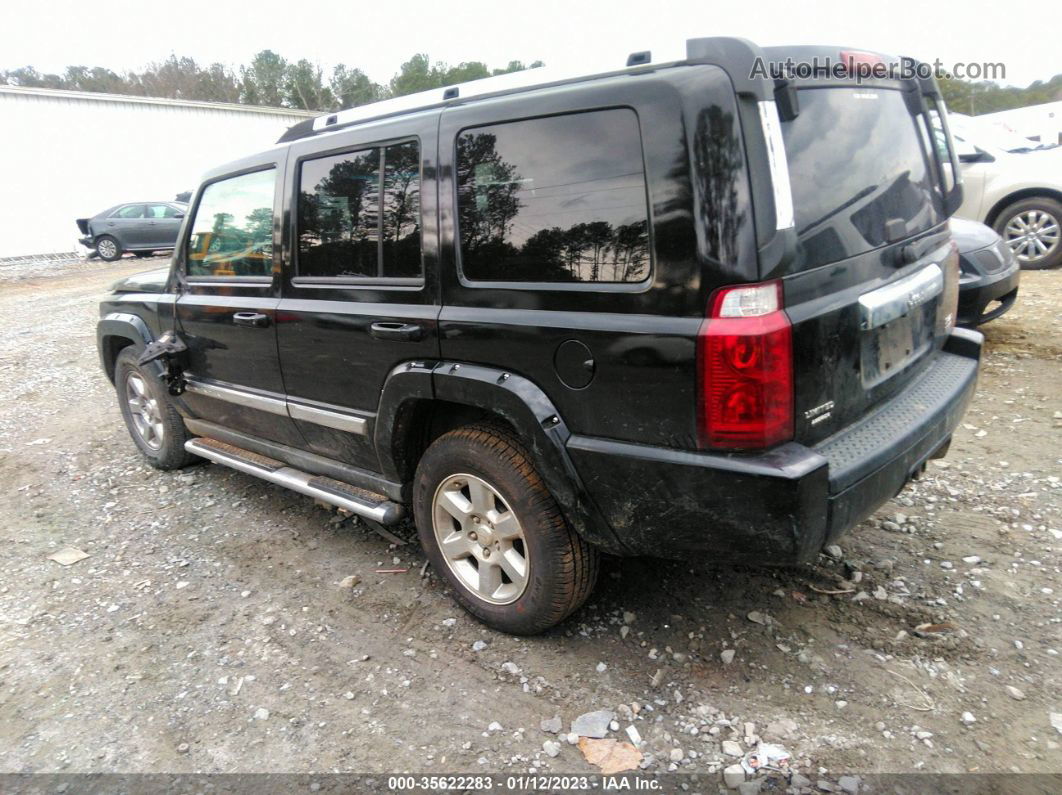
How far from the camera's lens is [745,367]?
2016 mm

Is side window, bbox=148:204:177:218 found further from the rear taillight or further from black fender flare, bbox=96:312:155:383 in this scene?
the rear taillight

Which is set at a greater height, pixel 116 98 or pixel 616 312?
pixel 116 98

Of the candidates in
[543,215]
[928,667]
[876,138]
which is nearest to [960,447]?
[928,667]

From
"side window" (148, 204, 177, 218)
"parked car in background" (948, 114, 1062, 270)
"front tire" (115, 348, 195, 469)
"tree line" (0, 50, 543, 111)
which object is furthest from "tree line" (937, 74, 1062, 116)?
"front tire" (115, 348, 195, 469)

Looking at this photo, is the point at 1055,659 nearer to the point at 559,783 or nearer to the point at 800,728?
the point at 800,728

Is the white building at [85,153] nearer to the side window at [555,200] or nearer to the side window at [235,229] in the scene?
the side window at [235,229]

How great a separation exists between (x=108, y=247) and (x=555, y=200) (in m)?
20.4

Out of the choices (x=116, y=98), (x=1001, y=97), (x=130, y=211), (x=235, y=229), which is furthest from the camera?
(x=1001, y=97)

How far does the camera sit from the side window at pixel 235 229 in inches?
138

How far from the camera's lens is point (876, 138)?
2496mm

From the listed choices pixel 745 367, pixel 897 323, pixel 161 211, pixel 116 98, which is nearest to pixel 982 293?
pixel 897 323

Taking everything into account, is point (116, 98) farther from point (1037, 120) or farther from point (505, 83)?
point (1037, 120)

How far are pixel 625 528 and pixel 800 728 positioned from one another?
2.76ft

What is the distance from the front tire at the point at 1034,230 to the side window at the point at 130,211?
62.9 feet
